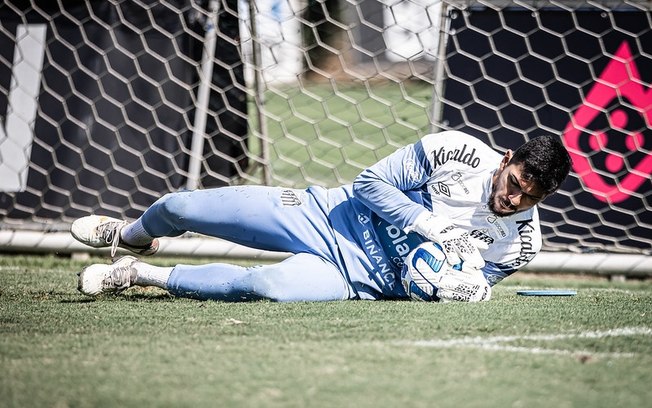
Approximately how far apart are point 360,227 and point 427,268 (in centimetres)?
33

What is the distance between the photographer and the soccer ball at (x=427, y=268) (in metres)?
3.01

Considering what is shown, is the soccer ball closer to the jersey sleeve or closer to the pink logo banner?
the jersey sleeve

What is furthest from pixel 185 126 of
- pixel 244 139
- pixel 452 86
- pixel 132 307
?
pixel 132 307

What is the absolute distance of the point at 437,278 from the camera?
3035 millimetres

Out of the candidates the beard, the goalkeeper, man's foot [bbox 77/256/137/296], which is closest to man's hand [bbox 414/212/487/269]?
the goalkeeper

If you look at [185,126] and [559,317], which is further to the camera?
[185,126]

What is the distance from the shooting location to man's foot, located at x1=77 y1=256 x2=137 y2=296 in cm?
308

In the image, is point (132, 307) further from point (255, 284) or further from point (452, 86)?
point (452, 86)

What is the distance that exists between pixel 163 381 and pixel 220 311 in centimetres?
98

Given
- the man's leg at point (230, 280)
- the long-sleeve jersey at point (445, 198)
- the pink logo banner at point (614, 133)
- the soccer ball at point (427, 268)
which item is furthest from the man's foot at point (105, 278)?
the pink logo banner at point (614, 133)

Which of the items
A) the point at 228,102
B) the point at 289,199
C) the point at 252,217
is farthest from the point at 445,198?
the point at 228,102

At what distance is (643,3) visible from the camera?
461cm

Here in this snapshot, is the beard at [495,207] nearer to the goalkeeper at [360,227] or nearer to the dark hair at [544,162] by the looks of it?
the goalkeeper at [360,227]

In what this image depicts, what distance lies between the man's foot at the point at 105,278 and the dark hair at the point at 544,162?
139cm
